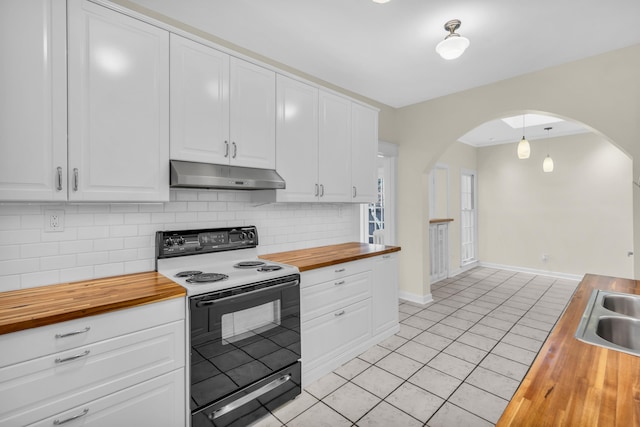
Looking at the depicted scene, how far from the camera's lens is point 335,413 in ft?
6.79

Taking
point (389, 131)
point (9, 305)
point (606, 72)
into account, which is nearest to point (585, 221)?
point (606, 72)

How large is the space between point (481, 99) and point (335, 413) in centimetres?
369

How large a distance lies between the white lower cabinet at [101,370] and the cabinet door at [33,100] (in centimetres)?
74

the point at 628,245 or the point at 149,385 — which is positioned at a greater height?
the point at 628,245

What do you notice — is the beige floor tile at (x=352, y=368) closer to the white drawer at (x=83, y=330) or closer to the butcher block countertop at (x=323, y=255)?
the butcher block countertop at (x=323, y=255)

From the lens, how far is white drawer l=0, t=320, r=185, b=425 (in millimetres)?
1255

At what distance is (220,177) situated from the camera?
2.12 m

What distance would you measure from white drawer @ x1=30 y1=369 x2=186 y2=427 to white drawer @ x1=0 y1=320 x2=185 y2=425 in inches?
1.3

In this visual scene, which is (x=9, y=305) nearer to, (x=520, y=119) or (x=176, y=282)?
(x=176, y=282)

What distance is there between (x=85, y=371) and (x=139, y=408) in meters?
0.34

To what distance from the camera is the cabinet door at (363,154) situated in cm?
334

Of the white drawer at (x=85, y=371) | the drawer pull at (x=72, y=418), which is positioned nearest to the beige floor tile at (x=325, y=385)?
the white drawer at (x=85, y=371)

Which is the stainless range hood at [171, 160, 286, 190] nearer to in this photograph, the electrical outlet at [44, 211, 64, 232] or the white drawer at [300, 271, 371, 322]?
the electrical outlet at [44, 211, 64, 232]

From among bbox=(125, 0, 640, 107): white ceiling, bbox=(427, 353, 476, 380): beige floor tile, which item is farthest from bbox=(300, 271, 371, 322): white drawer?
bbox=(125, 0, 640, 107): white ceiling
